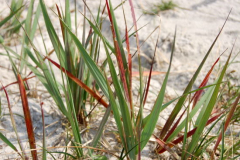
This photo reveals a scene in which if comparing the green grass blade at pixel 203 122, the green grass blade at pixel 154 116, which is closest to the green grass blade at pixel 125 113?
the green grass blade at pixel 154 116

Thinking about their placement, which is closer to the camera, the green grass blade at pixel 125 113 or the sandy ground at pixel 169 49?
the green grass blade at pixel 125 113

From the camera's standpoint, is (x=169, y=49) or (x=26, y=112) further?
(x=169, y=49)

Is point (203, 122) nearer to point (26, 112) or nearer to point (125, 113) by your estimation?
point (125, 113)

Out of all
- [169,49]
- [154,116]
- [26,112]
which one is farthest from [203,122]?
[169,49]

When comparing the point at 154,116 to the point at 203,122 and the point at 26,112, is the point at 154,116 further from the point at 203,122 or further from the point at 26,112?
the point at 26,112

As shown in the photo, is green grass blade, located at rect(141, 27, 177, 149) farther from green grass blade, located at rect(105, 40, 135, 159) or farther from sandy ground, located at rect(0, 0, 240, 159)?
sandy ground, located at rect(0, 0, 240, 159)

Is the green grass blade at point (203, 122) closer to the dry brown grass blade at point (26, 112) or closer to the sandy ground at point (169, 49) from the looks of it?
the sandy ground at point (169, 49)

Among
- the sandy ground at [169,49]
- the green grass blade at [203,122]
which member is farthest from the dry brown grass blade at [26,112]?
the green grass blade at [203,122]

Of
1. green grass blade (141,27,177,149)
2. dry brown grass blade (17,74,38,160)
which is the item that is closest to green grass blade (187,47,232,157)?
green grass blade (141,27,177,149)
